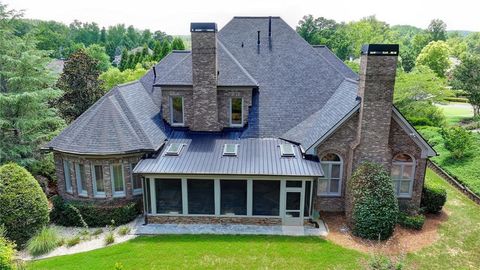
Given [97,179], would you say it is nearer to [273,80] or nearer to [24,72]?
[24,72]

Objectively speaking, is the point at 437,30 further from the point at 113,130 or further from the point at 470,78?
the point at 113,130

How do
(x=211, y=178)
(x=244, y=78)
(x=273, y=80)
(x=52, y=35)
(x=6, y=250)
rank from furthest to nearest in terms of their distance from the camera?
(x=52, y=35)
(x=273, y=80)
(x=244, y=78)
(x=211, y=178)
(x=6, y=250)

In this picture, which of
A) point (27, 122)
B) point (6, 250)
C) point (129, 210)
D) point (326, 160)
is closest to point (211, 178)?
point (129, 210)

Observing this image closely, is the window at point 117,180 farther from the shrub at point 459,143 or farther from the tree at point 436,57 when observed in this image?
the tree at point 436,57

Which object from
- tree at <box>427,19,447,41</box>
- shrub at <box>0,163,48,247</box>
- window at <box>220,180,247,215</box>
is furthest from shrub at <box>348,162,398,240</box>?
tree at <box>427,19,447,41</box>

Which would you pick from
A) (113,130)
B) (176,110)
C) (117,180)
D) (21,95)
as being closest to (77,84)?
(21,95)

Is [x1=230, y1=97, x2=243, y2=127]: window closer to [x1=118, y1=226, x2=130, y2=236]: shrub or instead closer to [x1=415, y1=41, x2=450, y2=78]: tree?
[x1=118, y1=226, x2=130, y2=236]: shrub
